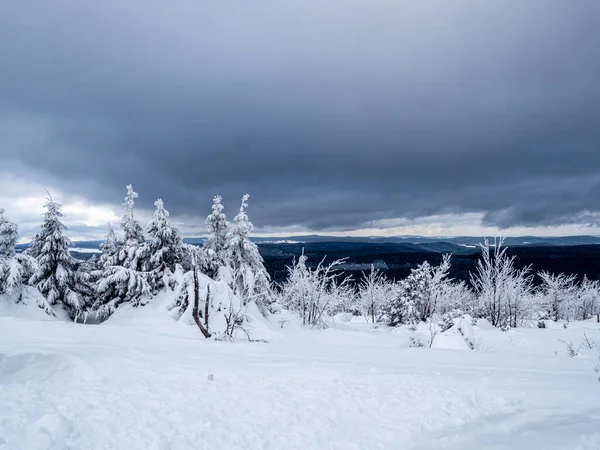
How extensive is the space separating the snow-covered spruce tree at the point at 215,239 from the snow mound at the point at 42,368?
1287cm

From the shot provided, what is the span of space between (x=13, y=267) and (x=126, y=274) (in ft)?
15.8

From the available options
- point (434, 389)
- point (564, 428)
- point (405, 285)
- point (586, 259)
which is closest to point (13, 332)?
point (434, 389)

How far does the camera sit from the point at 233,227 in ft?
67.5

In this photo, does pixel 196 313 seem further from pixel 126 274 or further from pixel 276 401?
pixel 276 401

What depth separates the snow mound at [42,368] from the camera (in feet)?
20.7

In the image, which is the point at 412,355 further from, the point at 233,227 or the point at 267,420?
the point at 233,227

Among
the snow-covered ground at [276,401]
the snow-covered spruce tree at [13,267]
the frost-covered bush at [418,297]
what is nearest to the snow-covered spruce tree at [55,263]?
the snow-covered spruce tree at [13,267]

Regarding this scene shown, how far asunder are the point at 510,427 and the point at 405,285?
27554 mm

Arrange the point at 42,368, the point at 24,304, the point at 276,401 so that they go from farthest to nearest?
the point at 24,304 < the point at 42,368 < the point at 276,401

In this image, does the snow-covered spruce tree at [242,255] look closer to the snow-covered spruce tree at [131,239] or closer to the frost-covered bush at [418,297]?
the snow-covered spruce tree at [131,239]

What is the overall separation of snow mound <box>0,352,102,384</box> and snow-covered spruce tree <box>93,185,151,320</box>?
1183 cm

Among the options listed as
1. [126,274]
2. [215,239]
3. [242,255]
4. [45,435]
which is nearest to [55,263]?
[126,274]

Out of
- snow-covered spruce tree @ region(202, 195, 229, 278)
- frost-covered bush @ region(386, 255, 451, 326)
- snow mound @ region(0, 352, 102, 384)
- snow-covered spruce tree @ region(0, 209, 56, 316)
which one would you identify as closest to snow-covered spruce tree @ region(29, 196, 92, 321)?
snow-covered spruce tree @ region(0, 209, 56, 316)

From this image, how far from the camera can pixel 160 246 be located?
19875 millimetres
